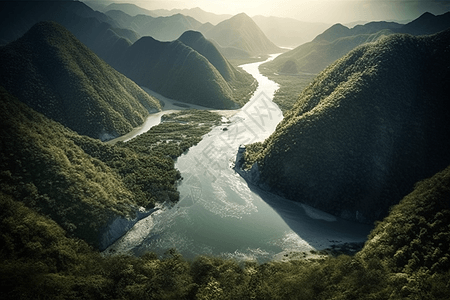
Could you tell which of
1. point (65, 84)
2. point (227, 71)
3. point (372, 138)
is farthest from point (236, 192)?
point (227, 71)

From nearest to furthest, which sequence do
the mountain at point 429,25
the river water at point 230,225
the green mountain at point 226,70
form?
1. the river water at point 230,225
2. the green mountain at point 226,70
3. the mountain at point 429,25

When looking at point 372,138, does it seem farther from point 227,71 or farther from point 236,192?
point 227,71

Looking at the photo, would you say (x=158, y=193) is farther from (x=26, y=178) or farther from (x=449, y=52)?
(x=449, y=52)

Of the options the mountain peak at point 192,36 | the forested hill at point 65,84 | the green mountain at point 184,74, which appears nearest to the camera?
the forested hill at point 65,84

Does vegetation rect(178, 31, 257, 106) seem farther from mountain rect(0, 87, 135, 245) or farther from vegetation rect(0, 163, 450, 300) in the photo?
vegetation rect(0, 163, 450, 300)

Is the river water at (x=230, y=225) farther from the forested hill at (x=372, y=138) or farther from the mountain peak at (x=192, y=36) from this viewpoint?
the mountain peak at (x=192, y=36)

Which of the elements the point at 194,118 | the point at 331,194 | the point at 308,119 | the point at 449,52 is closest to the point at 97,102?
the point at 194,118

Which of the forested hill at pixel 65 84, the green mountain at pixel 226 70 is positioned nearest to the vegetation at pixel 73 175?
the forested hill at pixel 65 84
